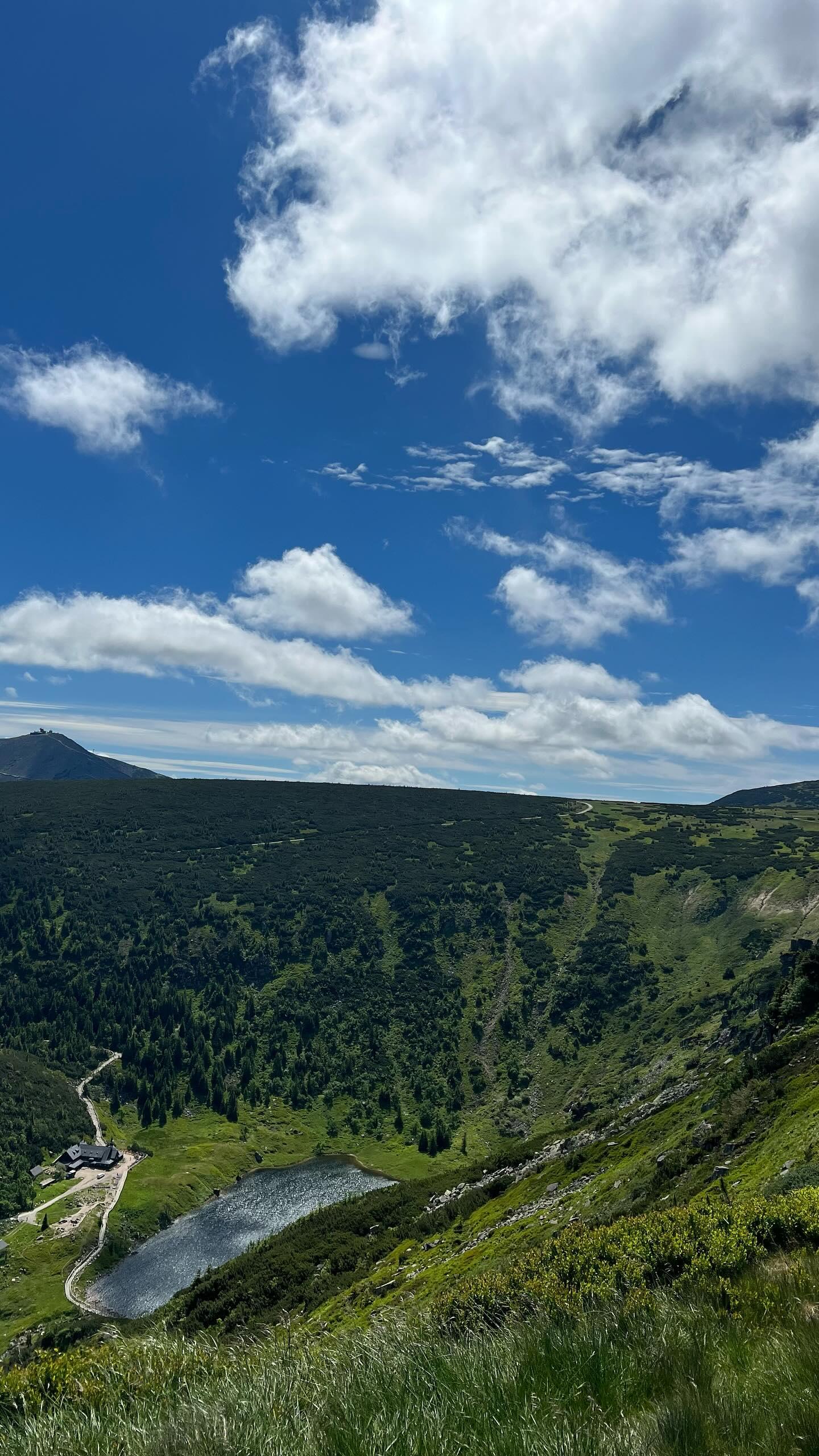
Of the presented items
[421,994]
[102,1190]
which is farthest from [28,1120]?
[421,994]

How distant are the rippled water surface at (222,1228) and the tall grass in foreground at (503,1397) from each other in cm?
8520

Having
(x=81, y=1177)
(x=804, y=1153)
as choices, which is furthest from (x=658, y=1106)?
(x=81, y=1177)

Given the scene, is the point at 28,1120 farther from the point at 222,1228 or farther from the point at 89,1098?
the point at 222,1228

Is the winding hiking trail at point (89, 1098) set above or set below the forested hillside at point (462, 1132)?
below

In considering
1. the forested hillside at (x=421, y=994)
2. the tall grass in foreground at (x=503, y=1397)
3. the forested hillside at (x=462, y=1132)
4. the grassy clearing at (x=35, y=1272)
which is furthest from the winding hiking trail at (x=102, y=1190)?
the tall grass in foreground at (x=503, y=1397)

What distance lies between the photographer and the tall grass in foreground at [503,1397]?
5.61 m

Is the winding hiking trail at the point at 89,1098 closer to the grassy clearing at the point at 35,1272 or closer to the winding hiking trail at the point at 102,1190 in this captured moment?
the winding hiking trail at the point at 102,1190

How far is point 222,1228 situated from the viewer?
97.9 metres

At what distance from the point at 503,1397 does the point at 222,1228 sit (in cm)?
11679

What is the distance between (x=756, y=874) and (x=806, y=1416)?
7646 inches

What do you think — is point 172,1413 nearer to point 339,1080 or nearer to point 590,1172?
point 590,1172

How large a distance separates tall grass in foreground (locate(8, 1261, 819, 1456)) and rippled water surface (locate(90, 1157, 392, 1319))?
280 ft

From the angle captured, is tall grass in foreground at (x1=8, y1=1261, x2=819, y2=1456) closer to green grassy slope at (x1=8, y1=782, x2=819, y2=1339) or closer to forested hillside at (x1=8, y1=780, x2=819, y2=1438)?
forested hillside at (x1=8, y1=780, x2=819, y2=1438)

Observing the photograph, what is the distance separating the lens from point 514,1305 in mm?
13094
